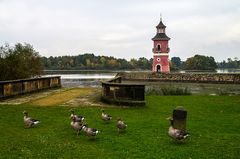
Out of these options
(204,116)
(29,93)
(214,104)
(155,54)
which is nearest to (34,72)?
(29,93)

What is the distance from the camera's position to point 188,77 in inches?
3666

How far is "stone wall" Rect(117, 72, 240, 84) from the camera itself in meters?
85.8

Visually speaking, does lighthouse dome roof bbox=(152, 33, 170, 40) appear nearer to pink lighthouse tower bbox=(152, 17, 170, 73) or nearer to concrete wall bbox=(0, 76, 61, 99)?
pink lighthouse tower bbox=(152, 17, 170, 73)

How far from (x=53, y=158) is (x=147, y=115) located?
9.65 metres

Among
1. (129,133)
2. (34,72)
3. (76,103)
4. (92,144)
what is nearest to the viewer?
(92,144)

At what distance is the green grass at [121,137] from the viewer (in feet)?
38.3

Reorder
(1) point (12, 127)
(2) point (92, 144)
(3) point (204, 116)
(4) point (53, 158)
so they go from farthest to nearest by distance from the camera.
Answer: (3) point (204, 116) < (1) point (12, 127) < (2) point (92, 144) < (4) point (53, 158)

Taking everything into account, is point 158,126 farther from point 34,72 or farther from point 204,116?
point 34,72

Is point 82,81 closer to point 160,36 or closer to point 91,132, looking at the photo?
point 160,36

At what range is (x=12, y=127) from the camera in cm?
1636

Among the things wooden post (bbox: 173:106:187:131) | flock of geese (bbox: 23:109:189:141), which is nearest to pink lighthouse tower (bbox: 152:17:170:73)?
flock of geese (bbox: 23:109:189:141)

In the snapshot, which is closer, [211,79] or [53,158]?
[53,158]

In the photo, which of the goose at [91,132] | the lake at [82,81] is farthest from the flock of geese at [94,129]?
the lake at [82,81]

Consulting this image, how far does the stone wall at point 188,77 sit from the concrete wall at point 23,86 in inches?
2182
